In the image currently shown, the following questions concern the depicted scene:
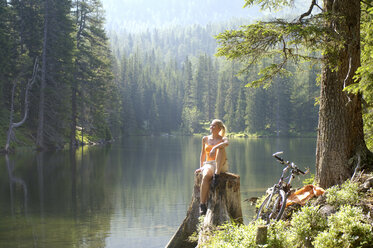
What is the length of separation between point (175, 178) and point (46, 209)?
867cm

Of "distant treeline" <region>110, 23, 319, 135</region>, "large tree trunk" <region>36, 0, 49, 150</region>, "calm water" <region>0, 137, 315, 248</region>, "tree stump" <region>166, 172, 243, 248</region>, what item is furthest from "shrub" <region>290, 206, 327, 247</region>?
"distant treeline" <region>110, 23, 319, 135</region>

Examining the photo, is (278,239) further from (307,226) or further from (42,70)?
(42,70)

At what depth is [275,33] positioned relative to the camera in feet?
23.7

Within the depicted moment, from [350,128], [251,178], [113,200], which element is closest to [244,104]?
[251,178]

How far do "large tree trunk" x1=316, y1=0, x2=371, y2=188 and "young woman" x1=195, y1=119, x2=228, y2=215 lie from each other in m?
1.77

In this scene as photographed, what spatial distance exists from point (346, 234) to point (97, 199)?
12.3 metres

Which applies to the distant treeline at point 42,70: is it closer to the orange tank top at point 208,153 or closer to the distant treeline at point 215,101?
the orange tank top at point 208,153

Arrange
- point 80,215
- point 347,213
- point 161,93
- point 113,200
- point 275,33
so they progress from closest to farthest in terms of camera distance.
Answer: point 347,213, point 275,33, point 80,215, point 113,200, point 161,93

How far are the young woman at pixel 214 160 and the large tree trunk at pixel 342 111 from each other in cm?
177

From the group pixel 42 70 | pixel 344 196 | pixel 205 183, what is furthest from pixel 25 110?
pixel 344 196

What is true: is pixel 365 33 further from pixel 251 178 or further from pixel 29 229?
pixel 251 178

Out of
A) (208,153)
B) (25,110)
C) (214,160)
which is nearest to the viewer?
(214,160)

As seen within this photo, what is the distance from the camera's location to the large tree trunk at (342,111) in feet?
24.9

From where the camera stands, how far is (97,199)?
52.6ft
